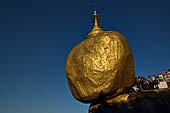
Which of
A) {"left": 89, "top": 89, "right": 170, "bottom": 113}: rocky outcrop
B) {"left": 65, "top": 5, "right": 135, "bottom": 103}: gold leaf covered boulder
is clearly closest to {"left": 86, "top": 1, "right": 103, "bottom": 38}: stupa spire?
{"left": 65, "top": 5, "right": 135, "bottom": 103}: gold leaf covered boulder

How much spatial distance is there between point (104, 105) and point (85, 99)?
30.9 inches

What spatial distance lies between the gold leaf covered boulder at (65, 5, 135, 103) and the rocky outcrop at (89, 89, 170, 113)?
32 centimetres

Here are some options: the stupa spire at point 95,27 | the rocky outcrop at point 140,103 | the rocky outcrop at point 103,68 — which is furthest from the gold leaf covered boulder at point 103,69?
the stupa spire at point 95,27

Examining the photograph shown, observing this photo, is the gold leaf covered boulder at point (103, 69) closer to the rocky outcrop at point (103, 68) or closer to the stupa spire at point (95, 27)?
the rocky outcrop at point (103, 68)

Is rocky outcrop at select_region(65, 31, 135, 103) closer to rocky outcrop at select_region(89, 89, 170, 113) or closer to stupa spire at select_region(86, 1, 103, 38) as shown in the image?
rocky outcrop at select_region(89, 89, 170, 113)

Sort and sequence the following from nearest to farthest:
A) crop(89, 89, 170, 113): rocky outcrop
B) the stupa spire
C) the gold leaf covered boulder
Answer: crop(89, 89, 170, 113): rocky outcrop < the gold leaf covered boulder < the stupa spire

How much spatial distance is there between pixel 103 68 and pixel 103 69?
0.04 metres

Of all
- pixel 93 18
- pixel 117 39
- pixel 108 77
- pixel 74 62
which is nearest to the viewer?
pixel 108 77

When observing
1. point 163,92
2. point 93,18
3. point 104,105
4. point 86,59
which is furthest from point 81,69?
point 93,18

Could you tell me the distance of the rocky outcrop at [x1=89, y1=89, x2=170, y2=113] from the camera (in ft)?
15.2

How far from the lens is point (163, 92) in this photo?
Result: 5.19m

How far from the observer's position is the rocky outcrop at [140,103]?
4.64 metres

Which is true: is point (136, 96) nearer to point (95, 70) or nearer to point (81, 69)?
point (95, 70)

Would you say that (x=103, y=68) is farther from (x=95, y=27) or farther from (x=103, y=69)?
(x=95, y=27)
